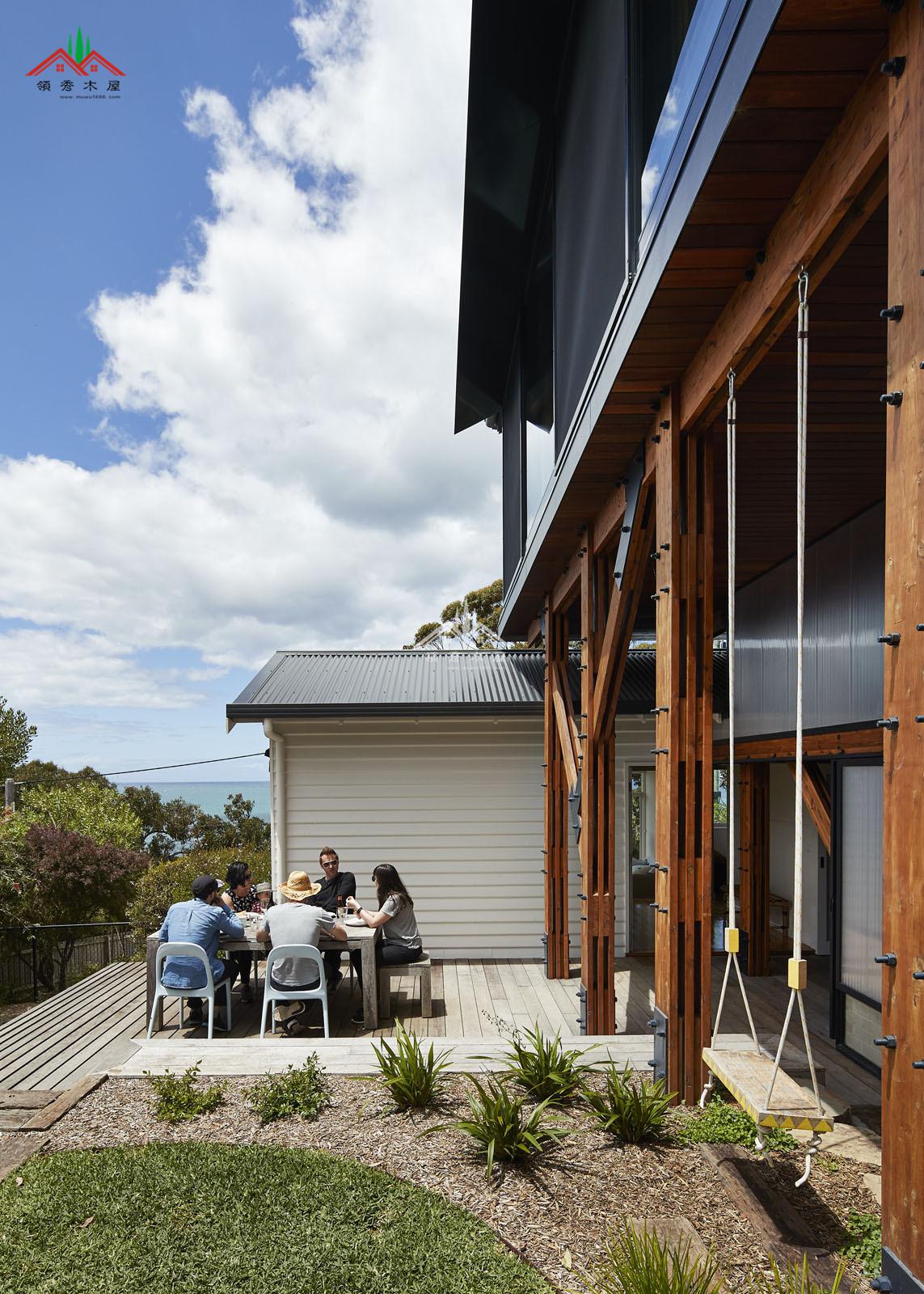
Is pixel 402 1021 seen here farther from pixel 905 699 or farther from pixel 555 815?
pixel 905 699

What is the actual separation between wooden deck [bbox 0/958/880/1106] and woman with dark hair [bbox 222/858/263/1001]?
0.23 meters

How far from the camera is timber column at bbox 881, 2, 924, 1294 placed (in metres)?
1.83

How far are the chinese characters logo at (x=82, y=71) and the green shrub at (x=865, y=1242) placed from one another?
40.3 ft

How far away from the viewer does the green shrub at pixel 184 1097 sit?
13.8ft

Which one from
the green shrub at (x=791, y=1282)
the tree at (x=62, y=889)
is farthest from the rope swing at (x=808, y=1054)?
the tree at (x=62, y=889)

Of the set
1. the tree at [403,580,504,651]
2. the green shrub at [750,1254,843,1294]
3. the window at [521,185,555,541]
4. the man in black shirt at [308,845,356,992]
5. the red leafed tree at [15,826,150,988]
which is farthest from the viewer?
the tree at [403,580,504,651]

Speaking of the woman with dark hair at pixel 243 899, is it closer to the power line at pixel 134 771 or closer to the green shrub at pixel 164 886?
the green shrub at pixel 164 886

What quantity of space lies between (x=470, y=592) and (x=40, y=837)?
68.4ft

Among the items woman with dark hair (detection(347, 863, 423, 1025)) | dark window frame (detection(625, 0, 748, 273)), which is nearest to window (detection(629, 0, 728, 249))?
dark window frame (detection(625, 0, 748, 273))

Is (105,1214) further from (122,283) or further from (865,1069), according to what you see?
(122,283)

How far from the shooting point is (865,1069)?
19.1 feet

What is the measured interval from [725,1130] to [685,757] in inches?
64.2

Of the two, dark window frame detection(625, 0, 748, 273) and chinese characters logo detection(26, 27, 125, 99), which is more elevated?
chinese characters logo detection(26, 27, 125, 99)

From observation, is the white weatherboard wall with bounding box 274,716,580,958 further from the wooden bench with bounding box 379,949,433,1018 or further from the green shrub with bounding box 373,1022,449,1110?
the green shrub with bounding box 373,1022,449,1110
